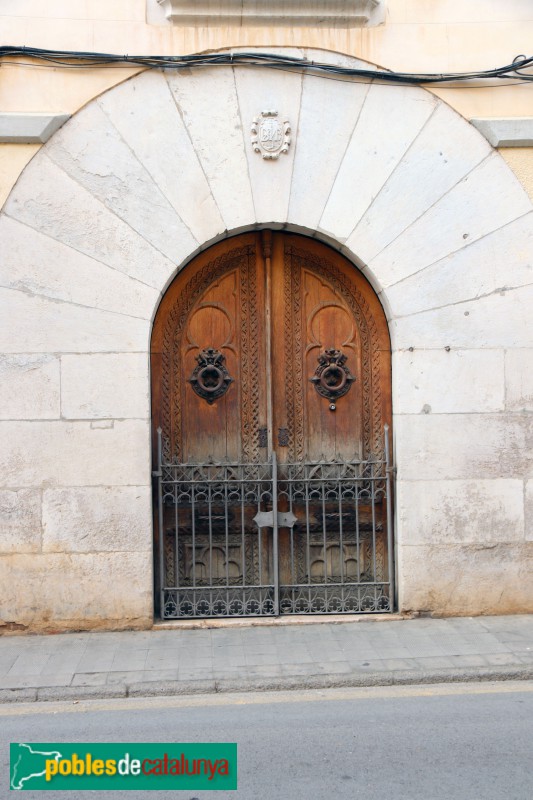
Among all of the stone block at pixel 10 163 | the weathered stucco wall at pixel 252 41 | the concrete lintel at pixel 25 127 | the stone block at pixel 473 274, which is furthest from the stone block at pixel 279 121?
the stone block at pixel 10 163

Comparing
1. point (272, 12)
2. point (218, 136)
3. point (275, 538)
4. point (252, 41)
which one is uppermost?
point (272, 12)

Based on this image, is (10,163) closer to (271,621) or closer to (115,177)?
(115,177)

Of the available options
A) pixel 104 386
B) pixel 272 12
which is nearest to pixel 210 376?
pixel 104 386

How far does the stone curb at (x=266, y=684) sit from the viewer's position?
18.5 feet

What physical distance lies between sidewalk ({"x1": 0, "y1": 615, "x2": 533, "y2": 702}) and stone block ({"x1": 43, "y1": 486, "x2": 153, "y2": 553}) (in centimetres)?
71

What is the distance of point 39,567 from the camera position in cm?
671

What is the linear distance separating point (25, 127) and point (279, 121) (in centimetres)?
204

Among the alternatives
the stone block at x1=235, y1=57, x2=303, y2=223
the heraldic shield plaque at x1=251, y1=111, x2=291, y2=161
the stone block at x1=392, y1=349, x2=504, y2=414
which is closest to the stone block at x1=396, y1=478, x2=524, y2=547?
the stone block at x1=392, y1=349, x2=504, y2=414

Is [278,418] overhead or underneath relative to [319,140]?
underneath

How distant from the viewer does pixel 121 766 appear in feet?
15.1

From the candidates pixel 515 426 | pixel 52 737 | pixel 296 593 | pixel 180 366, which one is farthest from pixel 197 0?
pixel 52 737

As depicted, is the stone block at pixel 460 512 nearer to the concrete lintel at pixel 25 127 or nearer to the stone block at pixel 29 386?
the stone block at pixel 29 386

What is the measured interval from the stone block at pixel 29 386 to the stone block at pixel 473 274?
2837 millimetres

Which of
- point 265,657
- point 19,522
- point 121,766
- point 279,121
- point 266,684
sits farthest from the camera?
point 279,121
